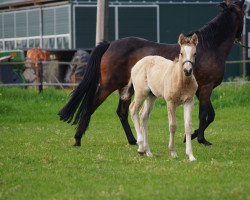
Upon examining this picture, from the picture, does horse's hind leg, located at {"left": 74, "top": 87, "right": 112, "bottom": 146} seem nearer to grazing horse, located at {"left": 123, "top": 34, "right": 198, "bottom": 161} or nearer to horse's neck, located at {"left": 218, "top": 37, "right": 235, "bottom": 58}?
grazing horse, located at {"left": 123, "top": 34, "right": 198, "bottom": 161}

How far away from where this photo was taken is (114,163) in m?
12.6

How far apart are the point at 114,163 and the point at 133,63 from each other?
148 inches

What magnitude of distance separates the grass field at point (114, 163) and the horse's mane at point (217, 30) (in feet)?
5.85

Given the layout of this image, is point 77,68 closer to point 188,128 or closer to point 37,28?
point 37,28

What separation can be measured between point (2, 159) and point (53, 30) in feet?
79.9

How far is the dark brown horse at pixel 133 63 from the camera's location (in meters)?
15.6

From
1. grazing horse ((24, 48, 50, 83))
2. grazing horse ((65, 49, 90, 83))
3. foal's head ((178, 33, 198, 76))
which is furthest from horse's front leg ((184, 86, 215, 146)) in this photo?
grazing horse ((24, 48, 50, 83))

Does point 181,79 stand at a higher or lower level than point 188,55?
lower

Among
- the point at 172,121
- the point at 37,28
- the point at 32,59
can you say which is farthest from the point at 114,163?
the point at 37,28

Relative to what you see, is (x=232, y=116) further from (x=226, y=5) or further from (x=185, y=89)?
(x=185, y=89)

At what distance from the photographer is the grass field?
1003cm

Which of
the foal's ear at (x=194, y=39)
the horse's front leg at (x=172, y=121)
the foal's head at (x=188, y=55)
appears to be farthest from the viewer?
the horse's front leg at (x=172, y=121)

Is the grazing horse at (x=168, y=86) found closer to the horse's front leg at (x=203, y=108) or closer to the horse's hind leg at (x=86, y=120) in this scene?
the horse's hind leg at (x=86, y=120)

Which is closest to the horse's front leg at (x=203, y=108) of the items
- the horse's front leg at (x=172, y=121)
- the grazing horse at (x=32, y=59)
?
the horse's front leg at (x=172, y=121)
